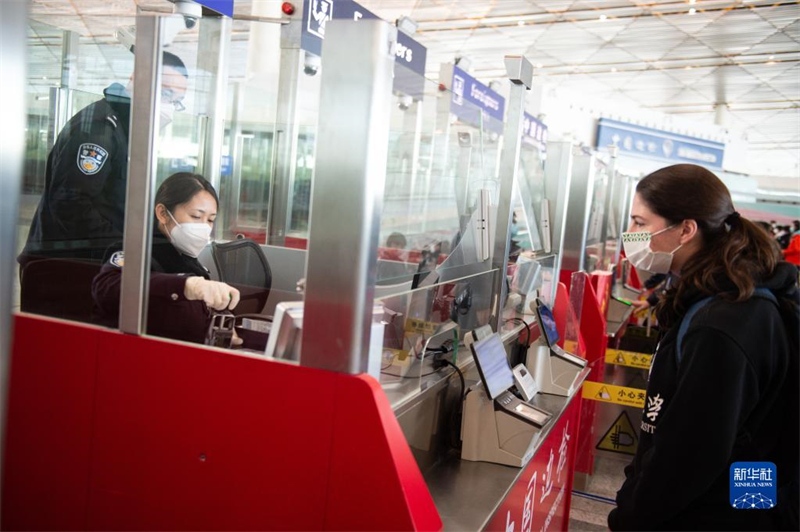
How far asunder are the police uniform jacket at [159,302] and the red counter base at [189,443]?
0.08 meters

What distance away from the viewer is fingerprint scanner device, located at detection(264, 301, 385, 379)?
1715mm

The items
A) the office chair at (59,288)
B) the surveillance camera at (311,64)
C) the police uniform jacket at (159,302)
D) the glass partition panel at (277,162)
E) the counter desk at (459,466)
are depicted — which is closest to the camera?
the police uniform jacket at (159,302)

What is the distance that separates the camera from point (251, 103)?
6.36 metres

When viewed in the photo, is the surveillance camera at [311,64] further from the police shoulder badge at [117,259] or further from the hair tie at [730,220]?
the hair tie at [730,220]

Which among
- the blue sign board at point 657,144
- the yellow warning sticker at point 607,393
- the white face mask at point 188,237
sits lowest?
the yellow warning sticker at point 607,393

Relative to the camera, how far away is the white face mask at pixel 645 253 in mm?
1938

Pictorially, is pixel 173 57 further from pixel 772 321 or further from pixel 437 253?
pixel 437 253

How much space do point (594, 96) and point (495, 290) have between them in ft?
60.0

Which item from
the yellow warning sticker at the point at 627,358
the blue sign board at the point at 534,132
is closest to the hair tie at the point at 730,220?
the yellow warning sticker at the point at 627,358

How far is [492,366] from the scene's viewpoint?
253cm

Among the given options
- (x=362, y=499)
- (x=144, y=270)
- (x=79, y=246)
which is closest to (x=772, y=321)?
(x=362, y=499)

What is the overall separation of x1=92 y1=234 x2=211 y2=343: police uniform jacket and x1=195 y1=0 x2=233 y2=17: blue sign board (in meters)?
1.88

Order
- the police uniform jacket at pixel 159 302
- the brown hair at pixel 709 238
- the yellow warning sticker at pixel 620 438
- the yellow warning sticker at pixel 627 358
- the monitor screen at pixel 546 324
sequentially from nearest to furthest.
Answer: the brown hair at pixel 709 238, the police uniform jacket at pixel 159 302, the monitor screen at pixel 546 324, the yellow warning sticker at pixel 620 438, the yellow warning sticker at pixel 627 358

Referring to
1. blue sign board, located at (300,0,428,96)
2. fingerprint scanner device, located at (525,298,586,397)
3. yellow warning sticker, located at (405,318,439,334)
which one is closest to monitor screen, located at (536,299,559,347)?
fingerprint scanner device, located at (525,298,586,397)
